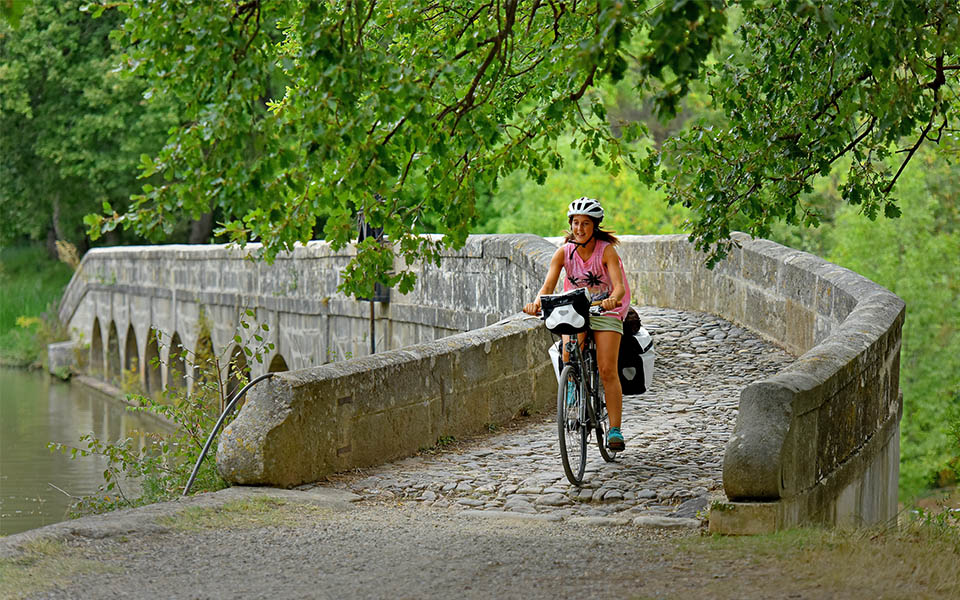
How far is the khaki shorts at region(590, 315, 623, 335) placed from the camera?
6.90 meters

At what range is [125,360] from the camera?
29594 millimetres

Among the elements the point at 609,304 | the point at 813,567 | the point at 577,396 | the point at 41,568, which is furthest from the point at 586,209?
the point at 41,568

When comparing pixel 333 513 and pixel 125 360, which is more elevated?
pixel 333 513

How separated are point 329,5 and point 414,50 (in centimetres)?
97

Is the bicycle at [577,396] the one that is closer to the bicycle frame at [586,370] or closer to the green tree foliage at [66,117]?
the bicycle frame at [586,370]

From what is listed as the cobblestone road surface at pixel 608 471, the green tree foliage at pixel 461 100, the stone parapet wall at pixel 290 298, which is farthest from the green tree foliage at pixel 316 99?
the cobblestone road surface at pixel 608 471

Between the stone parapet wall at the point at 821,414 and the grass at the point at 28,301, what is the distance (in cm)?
2668

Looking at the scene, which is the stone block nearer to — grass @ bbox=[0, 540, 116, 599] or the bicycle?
the bicycle

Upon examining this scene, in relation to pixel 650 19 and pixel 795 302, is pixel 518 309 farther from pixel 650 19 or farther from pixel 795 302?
pixel 650 19

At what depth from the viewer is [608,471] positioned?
718cm

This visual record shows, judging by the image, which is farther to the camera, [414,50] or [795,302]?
[795,302]

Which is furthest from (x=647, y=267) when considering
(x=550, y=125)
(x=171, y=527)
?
(x=171, y=527)

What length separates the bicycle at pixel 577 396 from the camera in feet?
21.8

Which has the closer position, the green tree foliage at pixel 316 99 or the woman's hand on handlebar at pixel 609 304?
the green tree foliage at pixel 316 99
